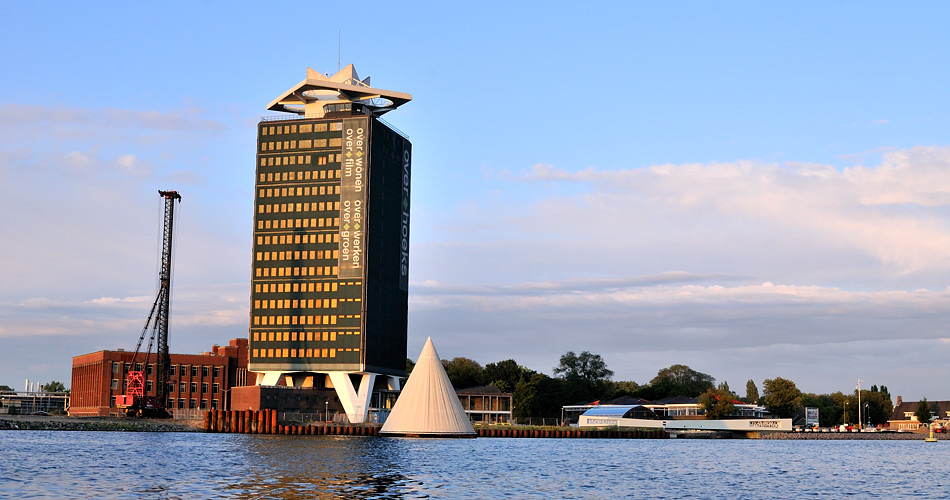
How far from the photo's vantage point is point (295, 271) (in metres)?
166

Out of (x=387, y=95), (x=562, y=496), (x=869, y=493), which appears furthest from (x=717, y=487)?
(x=387, y=95)

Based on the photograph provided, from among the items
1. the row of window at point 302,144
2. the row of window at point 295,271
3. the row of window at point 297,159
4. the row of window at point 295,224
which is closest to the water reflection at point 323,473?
the row of window at point 295,271

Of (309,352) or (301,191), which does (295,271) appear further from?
(309,352)

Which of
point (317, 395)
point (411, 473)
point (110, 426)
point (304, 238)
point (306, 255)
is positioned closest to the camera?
point (411, 473)

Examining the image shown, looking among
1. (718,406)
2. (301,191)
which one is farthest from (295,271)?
(718,406)

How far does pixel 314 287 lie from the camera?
166125 millimetres

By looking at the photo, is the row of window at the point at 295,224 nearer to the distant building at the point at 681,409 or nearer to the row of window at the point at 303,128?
the row of window at the point at 303,128

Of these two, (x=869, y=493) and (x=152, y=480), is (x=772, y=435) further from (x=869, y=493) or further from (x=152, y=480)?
(x=152, y=480)

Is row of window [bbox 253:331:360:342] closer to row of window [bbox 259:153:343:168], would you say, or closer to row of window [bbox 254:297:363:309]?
row of window [bbox 254:297:363:309]

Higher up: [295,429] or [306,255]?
[306,255]

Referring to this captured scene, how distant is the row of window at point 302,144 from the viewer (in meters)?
167

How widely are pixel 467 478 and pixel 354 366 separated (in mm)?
104159

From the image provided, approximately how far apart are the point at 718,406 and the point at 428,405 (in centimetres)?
8902

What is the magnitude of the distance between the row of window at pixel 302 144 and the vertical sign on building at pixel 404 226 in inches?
591
